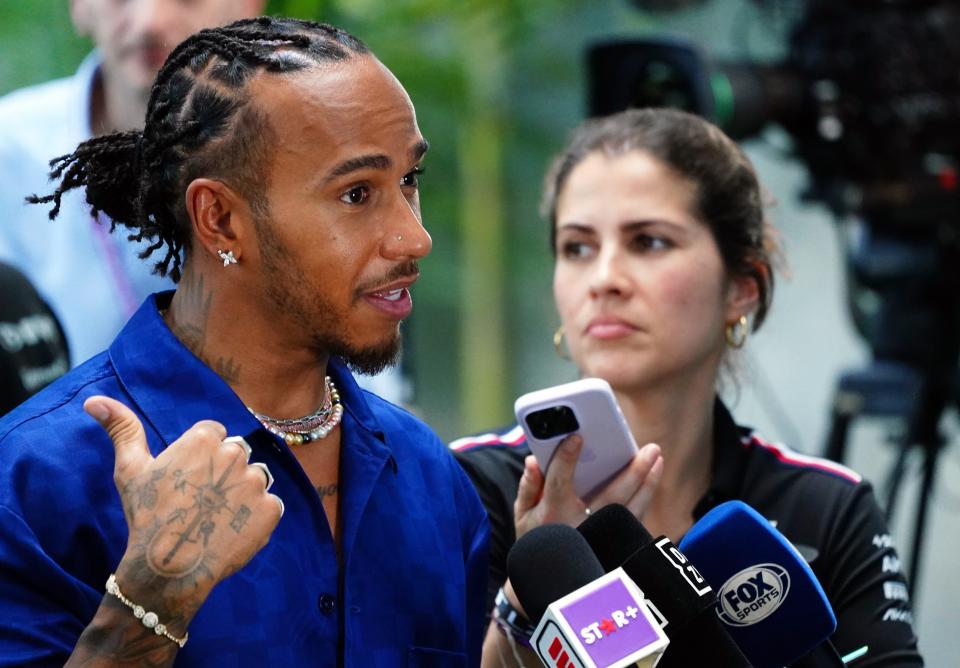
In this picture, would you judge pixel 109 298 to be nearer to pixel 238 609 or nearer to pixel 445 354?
pixel 238 609

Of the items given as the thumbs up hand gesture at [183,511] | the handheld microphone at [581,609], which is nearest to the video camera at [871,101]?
the handheld microphone at [581,609]

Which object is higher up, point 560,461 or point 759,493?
point 560,461

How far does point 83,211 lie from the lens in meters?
2.16

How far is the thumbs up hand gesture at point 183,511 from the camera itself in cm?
96

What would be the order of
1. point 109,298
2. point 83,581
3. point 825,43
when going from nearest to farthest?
point 83,581 → point 109,298 → point 825,43

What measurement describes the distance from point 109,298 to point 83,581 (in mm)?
1233

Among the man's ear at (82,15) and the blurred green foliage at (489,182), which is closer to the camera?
the man's ear at (82,15)

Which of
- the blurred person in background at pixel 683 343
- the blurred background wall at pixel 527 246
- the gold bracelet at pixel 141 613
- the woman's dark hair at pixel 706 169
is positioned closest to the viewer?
the gold bracelet at pixel 141 613

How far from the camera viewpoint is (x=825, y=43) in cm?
289

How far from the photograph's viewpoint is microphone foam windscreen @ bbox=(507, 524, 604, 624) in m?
1.11

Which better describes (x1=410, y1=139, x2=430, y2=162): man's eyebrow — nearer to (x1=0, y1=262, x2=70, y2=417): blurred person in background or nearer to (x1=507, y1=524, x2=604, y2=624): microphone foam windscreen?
(x1=507, y1=524, x2=604, y2=624): microphone foam windscreen

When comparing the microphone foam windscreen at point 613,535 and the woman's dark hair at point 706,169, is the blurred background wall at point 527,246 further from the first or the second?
the microphone foam windscreen at point 613,535

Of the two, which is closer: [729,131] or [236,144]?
[236,144]

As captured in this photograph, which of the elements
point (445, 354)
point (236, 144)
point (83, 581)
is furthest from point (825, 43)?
point (83, 581)
